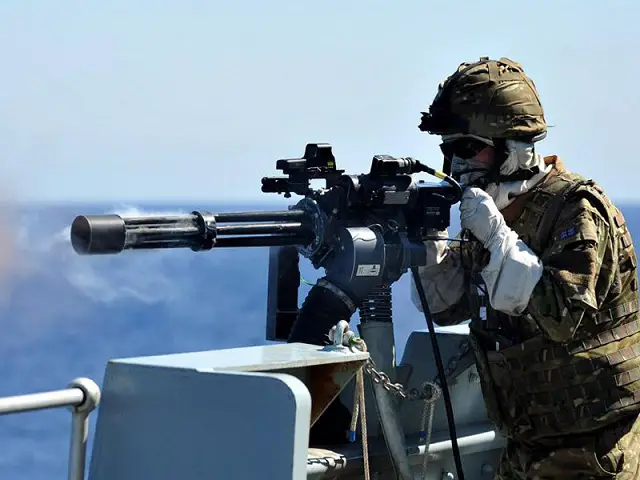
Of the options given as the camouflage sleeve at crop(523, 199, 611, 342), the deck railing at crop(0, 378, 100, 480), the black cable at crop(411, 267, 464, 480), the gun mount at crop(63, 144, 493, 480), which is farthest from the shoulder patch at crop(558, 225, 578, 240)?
the deck railing at crop(0, 378, 100, 480)

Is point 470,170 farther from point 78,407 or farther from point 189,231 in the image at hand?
point 78,407

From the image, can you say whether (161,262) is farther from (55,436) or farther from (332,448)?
(332,448)

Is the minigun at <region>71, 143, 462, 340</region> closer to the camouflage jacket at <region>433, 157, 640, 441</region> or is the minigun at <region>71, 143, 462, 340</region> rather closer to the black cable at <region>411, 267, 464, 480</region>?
the black cable at <region>411, 267, 464, 480</region>

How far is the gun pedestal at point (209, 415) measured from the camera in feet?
11.8

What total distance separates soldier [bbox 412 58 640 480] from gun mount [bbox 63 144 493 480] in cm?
16

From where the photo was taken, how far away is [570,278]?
183 inches

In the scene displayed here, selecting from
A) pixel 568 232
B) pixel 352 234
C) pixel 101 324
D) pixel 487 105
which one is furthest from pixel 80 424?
pixel 101 324

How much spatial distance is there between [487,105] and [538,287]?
0.75 m

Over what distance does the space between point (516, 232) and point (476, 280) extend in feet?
1.03

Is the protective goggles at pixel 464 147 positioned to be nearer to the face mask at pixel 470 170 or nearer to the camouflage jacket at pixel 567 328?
the face mask at pixel 470 170

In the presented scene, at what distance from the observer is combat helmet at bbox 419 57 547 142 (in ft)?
16.5

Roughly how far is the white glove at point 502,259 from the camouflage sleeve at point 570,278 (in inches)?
1.8

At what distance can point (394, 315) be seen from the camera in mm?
5355

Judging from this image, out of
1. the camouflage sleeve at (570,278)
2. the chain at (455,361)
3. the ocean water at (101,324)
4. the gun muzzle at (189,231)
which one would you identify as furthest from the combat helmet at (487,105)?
the ocean water at (101,324)
